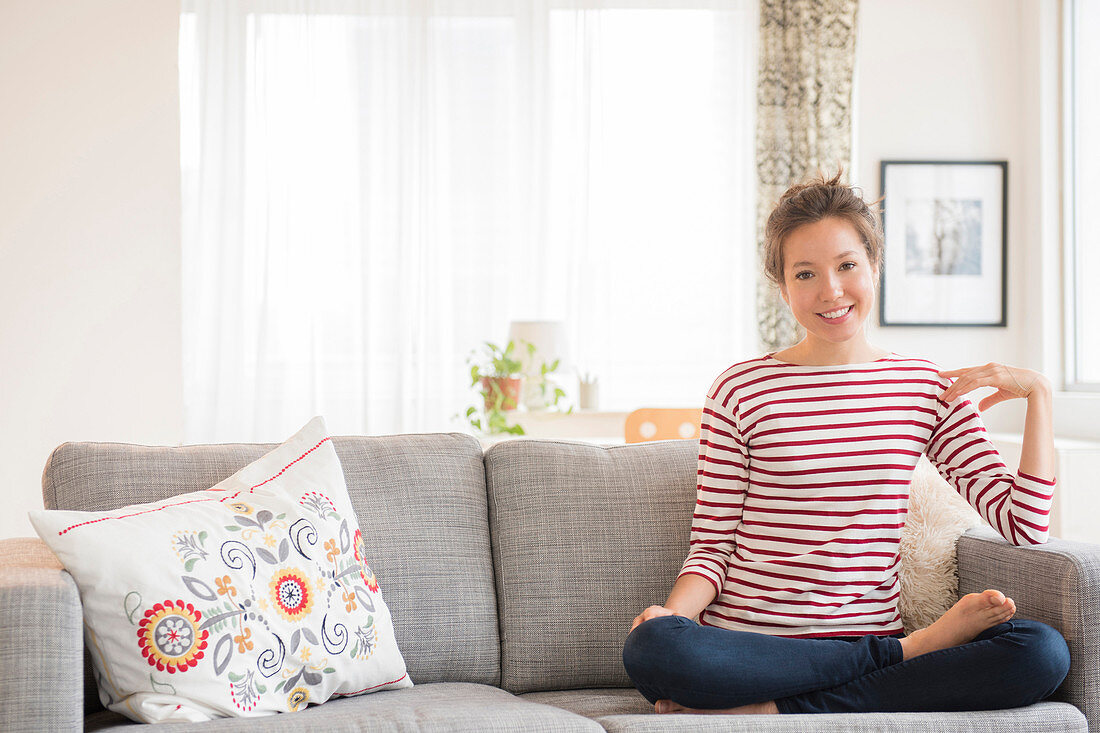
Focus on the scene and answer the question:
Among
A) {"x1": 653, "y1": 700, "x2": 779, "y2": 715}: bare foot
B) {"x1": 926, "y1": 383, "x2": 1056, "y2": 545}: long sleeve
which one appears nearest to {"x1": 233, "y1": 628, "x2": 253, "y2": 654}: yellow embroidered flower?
{"x1": 653, "y1": 700, "x2": 779, "y2": 715}: bare foot

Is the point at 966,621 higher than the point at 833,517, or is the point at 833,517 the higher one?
the point at 833,517

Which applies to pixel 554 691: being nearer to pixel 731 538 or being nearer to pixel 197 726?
pixel 731 538

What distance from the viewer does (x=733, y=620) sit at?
1.56 metres

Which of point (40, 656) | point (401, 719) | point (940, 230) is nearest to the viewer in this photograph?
point (40, 656)

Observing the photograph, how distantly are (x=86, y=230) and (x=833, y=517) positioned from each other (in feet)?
10.5

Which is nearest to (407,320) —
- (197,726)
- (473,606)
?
(473,606)

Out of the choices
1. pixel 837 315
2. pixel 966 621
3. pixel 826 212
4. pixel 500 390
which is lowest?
pixel 966 621

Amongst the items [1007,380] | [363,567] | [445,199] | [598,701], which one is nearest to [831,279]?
[1007,380]

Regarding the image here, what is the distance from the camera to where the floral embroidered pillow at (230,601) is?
4.25 feet

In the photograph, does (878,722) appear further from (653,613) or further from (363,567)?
(363,567)

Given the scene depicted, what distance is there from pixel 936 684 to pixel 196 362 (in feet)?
12.0

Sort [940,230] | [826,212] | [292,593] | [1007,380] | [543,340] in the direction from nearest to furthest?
[292,593]
[1007,380]
[826,212]
[543,340]
[940,230]

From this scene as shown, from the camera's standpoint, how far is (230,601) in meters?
1.35

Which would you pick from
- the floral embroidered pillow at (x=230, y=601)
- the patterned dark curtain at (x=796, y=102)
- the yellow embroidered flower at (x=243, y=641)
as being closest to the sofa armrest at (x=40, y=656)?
the floral embroidered pillow at (x=230, y=601)
